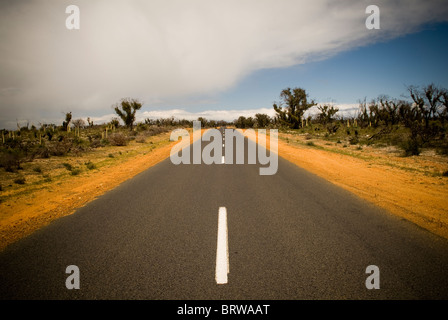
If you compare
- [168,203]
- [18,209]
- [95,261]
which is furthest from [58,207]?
[95,261]

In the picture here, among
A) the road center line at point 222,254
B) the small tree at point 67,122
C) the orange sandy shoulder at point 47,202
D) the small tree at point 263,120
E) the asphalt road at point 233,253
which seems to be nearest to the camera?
the asphalt road at point 233,253

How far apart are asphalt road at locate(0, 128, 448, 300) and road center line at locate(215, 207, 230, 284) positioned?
0.21 feet

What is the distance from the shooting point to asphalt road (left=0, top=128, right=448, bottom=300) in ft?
7.81

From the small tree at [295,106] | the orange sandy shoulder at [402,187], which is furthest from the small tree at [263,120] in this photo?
the orange sandy shoulder at [402,187]

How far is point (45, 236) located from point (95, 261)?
1.57 meters

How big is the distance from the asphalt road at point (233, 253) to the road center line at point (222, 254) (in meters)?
0.06

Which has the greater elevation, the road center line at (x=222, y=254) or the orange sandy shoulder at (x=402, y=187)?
the orange sandy shoulder at (x=402, y=187)

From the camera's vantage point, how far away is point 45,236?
367 cm

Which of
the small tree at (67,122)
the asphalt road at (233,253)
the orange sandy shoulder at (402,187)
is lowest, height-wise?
the asphalt road at (233,253)

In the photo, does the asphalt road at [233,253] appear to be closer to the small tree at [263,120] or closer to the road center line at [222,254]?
the road center line at [222,254]

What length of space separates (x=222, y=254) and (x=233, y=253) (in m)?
0.16

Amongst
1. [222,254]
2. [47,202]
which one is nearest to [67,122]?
[47,202]

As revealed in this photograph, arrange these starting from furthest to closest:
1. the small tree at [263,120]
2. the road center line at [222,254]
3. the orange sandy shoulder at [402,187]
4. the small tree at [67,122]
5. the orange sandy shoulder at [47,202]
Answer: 1. the small tree at [263,120]
2. the small tree at [67,122]
3. the orange sandy shoulder at [402,187]
4. the orange sandy shoulder at [47,202]
5. the road center line at [222,254]

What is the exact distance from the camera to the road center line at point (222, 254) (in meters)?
2.55
